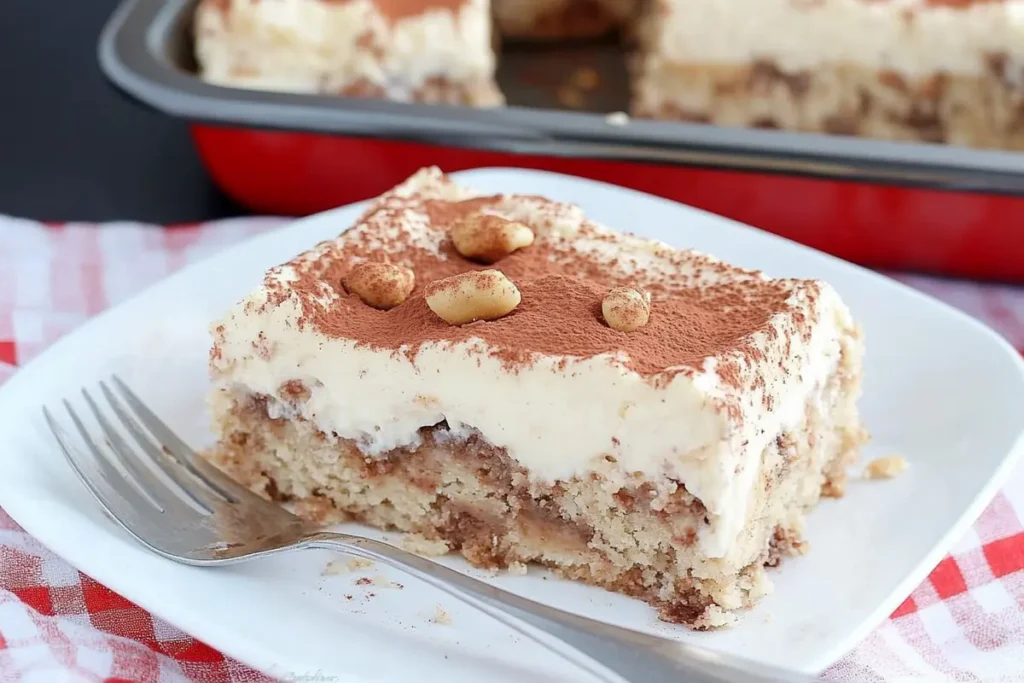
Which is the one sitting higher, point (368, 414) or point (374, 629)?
point (368, 414)

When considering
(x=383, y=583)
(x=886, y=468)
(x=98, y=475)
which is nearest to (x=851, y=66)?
(x=886, y=468)

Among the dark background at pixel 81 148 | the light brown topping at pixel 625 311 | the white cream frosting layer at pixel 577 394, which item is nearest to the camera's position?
the white cream frosting layer at pixel 577 394

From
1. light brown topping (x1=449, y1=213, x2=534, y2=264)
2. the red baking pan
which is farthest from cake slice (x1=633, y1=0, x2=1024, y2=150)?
light brown topping (x1=449, y1=213, x2=534, y2=264)

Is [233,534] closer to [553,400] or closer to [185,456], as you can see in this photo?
[185,456]

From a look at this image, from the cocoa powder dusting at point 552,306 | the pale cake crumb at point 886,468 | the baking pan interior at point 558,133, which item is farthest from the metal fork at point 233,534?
the baking pan interior at point 558,133

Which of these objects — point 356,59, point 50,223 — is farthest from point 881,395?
point 50,223

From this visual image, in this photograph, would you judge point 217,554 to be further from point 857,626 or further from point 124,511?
point 857,626

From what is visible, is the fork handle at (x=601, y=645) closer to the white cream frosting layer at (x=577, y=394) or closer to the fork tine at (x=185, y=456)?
the white cream frosting layer at (x=577, y=394)
